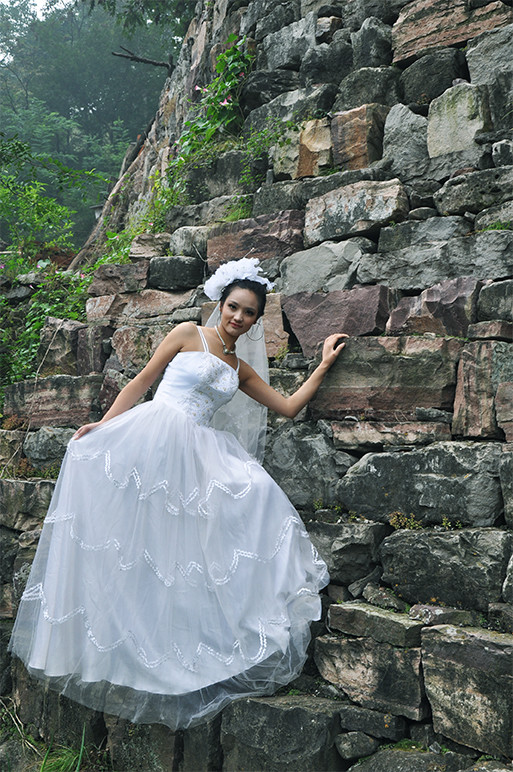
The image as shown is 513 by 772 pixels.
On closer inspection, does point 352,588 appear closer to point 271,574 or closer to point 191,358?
point 271,574

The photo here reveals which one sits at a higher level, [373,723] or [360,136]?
[360,136]

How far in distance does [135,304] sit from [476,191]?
2.53 metres

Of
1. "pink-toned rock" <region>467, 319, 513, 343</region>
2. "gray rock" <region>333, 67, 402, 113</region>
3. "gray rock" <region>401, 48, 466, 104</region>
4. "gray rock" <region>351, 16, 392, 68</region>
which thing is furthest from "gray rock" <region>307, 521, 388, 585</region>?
"gray rock" <region>351, 16, 392, 68</region>

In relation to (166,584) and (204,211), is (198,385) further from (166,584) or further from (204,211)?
(204,211)

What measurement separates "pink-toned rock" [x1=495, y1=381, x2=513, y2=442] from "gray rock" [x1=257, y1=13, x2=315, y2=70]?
131 inches

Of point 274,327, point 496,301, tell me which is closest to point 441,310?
point 496,301

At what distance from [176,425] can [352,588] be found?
3.85 ft

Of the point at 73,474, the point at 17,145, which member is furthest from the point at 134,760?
the point at 17,145

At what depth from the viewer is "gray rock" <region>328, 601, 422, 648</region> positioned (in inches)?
118

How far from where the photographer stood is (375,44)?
15.8ft

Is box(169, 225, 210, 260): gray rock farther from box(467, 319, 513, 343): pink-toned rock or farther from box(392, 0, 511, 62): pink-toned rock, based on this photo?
box(467, 319, 513, 343): pink-toned rock

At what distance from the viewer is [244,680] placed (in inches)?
124

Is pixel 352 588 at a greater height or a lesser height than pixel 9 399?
lesser

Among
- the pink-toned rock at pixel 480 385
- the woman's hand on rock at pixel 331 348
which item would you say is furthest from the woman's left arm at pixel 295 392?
the pink-toned rock at pixel 480 385
